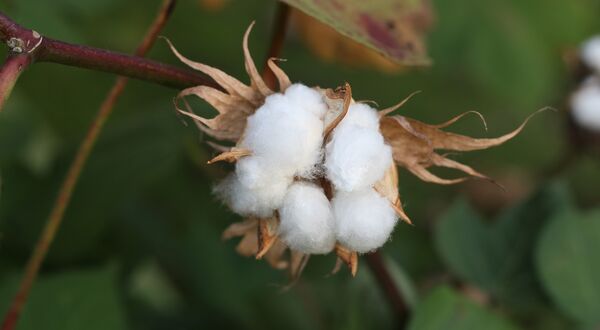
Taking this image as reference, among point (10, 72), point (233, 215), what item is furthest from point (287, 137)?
point (233, 215)

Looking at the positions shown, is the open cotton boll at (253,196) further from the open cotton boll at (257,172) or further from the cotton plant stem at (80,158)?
the cotton plant stem at (80,158)

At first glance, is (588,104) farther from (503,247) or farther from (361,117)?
(361,117)

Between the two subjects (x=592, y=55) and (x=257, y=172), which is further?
(x=592, y=55)

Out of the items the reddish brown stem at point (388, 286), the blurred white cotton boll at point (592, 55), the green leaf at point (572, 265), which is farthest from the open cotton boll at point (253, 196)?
the blurred white cotton boll at point (592, 55)

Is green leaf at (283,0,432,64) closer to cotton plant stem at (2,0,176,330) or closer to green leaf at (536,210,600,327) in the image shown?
cotton plant stem at (2,0,176,330)

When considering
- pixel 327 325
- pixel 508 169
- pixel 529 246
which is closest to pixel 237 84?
pixel 529 246

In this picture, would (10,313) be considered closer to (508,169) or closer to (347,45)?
(347,45)

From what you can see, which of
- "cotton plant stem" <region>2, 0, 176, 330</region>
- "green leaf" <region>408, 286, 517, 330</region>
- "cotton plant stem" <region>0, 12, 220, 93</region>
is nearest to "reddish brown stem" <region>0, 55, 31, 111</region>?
"cotton plant stem" <region>0, 12, 220, 93</region>

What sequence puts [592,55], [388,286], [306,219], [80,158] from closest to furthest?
[306,219]
[80,158]
[388,286]
[592,55]
